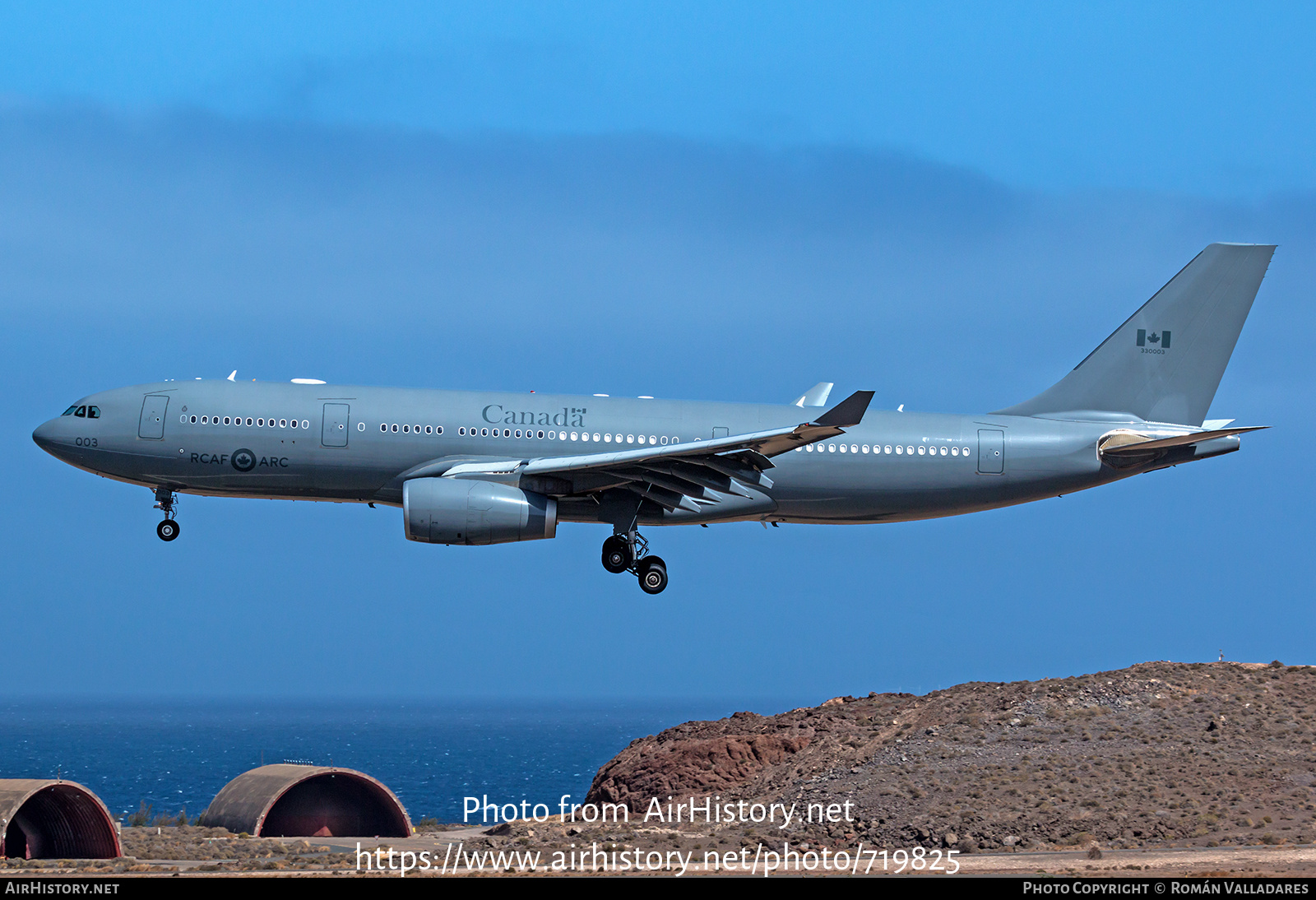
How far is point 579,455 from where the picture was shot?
31.8 meters

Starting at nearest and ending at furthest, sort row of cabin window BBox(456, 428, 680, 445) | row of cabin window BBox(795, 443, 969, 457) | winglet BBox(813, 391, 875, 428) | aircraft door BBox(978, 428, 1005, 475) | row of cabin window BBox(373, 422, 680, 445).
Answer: winglet BBox(813, 391, 875, 428) < row of cabin window BBox(373, 422, 680, 445) < row of cabin window BBox(456, 428, 680, 445) < row of cabin window BBox(795, 443, 969, 457) < aircraft door BBox(978, 428, 1005, 475)

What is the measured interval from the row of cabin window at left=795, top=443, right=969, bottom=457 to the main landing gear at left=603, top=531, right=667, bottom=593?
4.46 m

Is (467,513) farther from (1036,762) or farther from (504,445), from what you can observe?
(1036,762)

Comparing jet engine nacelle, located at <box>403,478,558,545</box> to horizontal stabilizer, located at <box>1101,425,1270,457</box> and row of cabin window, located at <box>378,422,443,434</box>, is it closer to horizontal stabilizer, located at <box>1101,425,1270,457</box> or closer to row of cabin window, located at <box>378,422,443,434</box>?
row of cabin window, located at <box>378,422,443,434</box>

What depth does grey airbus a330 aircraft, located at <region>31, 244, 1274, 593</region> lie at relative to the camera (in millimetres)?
30375

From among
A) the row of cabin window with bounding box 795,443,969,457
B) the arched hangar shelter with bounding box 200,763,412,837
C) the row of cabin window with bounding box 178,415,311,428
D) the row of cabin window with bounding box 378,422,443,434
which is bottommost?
the arched hangar shelter with bounding box 200,763,412,837

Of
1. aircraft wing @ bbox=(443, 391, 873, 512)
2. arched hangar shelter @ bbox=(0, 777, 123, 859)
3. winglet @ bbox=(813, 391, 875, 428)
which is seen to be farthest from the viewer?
arched hangar shelter @ bbox=(0, 777, 123, 859)

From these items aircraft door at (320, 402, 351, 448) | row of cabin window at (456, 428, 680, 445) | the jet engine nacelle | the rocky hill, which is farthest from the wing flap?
the rocky hill

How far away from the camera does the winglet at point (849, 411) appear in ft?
86.9

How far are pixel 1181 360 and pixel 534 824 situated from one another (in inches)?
941

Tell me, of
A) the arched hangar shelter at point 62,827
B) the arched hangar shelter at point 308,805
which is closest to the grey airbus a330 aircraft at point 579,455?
the arched hangar shelter at point 62,827

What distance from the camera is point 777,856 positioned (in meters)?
33.3

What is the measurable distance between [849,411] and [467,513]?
29.0ft
